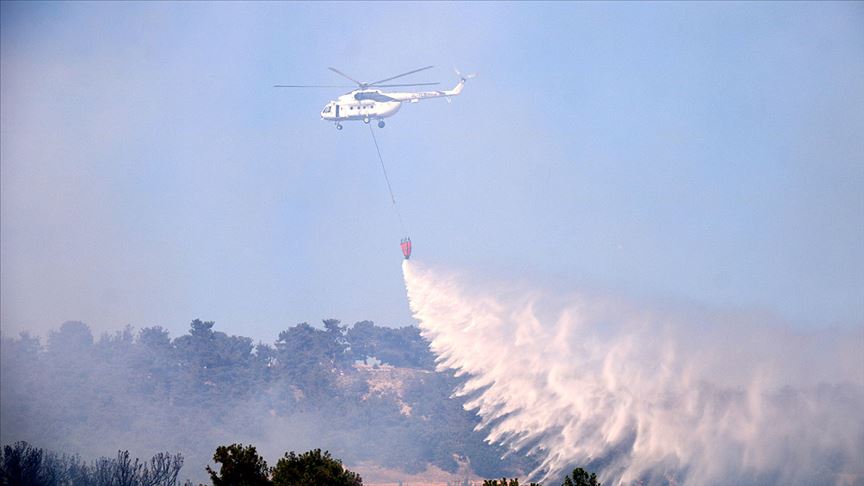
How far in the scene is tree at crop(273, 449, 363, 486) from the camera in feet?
202

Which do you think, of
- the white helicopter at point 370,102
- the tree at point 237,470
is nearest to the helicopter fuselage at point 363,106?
the white helicopter at point 370,102

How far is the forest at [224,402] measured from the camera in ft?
512

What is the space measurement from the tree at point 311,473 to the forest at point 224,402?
80389 millimetres

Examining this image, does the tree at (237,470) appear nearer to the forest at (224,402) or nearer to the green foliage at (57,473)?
the green foliage at (57,473)

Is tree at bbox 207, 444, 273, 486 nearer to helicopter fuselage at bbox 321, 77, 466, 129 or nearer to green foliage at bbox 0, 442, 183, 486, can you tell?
green foliage at bbox 0, 442, 183, 486

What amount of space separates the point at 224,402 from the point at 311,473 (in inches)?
4534

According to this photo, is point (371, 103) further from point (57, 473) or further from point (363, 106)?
point (57, 473)

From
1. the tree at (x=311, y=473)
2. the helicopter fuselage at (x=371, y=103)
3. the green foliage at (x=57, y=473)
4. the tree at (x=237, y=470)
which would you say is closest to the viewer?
the tree at (x=237, y=470)

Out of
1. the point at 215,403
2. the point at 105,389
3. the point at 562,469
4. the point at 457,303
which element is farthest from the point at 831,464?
the point at 105,389

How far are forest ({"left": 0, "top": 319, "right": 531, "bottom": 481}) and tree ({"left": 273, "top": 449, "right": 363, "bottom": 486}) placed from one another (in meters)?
80.4

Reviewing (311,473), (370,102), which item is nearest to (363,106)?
(370,102)

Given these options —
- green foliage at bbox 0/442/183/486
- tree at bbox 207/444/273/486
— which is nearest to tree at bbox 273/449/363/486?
tree at bbox 207/444/273/486

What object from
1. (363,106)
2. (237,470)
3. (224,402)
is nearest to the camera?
(237,470)

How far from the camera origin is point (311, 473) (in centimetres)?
6309
